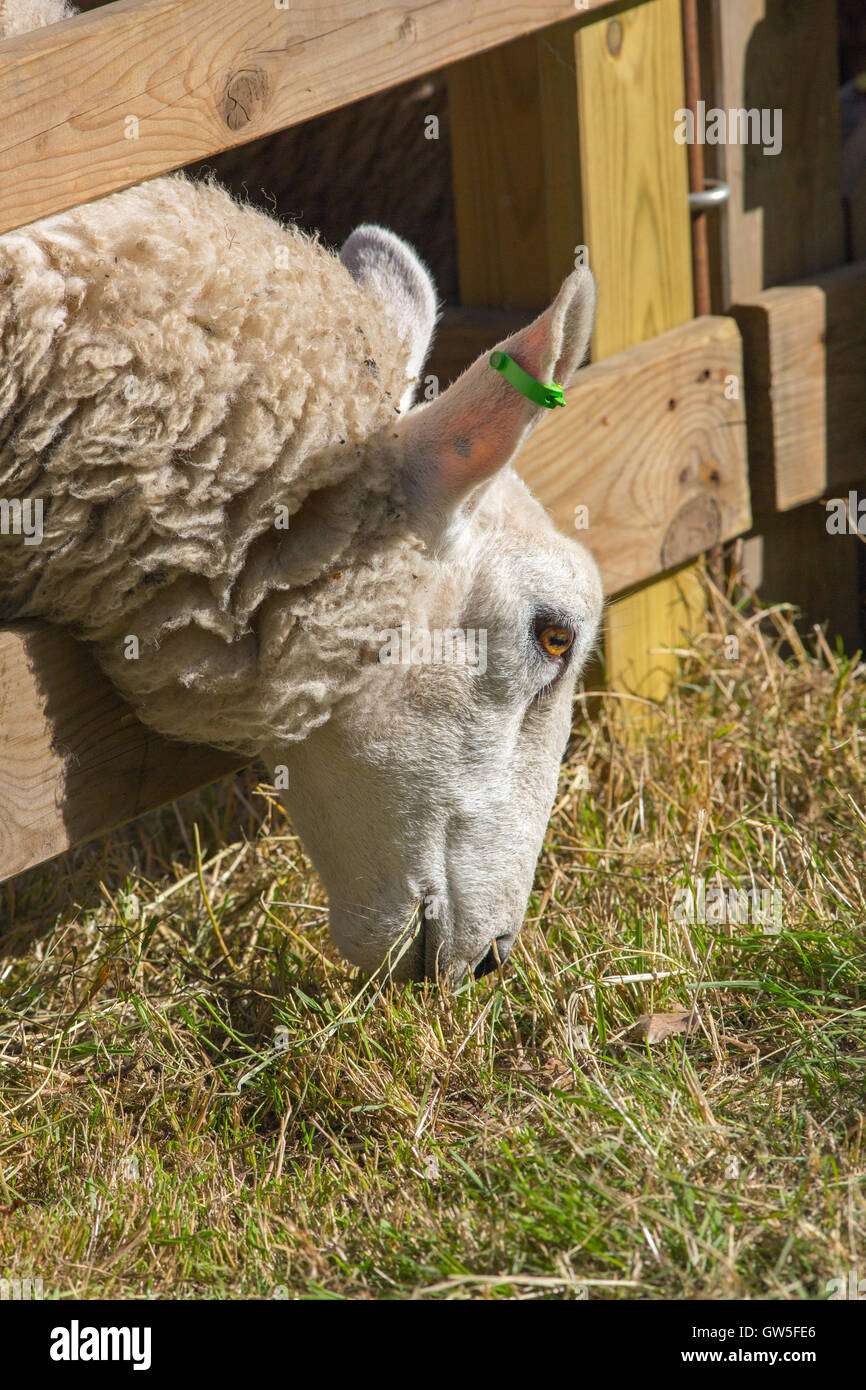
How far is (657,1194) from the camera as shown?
1986 millimetres

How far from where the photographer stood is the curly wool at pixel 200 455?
223 cm

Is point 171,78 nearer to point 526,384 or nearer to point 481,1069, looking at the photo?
point 526,384

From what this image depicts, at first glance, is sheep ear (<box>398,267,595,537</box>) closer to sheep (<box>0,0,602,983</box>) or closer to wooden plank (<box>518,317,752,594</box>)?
sheep (<box>0,0,602,983</box>)

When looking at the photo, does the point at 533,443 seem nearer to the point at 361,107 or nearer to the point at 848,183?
the point at 361,107

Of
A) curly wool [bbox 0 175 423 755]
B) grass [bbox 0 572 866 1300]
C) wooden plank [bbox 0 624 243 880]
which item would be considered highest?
curly wool [bbox 0 175 423 755]

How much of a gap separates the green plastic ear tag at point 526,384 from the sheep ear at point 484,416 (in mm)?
17

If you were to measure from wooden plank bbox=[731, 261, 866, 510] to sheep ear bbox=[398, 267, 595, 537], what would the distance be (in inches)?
67.8

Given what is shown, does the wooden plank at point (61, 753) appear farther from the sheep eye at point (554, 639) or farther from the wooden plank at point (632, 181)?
the wooden plank at point (632, 181)

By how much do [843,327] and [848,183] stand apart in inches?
23.6

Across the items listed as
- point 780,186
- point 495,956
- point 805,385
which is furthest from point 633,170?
point 495,956

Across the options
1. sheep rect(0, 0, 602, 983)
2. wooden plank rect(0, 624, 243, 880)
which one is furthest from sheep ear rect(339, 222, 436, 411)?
wooden plank rect(0, 624, 243, 880)

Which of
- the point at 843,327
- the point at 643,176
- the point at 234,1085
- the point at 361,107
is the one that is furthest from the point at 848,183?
the point at 234,1085

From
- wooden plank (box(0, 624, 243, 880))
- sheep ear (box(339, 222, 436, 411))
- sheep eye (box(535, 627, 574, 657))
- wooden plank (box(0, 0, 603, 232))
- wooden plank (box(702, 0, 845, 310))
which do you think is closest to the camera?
wooden plank (box(0, 0, 603, 232))

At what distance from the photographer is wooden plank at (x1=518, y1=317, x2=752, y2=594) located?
11.2 feet
